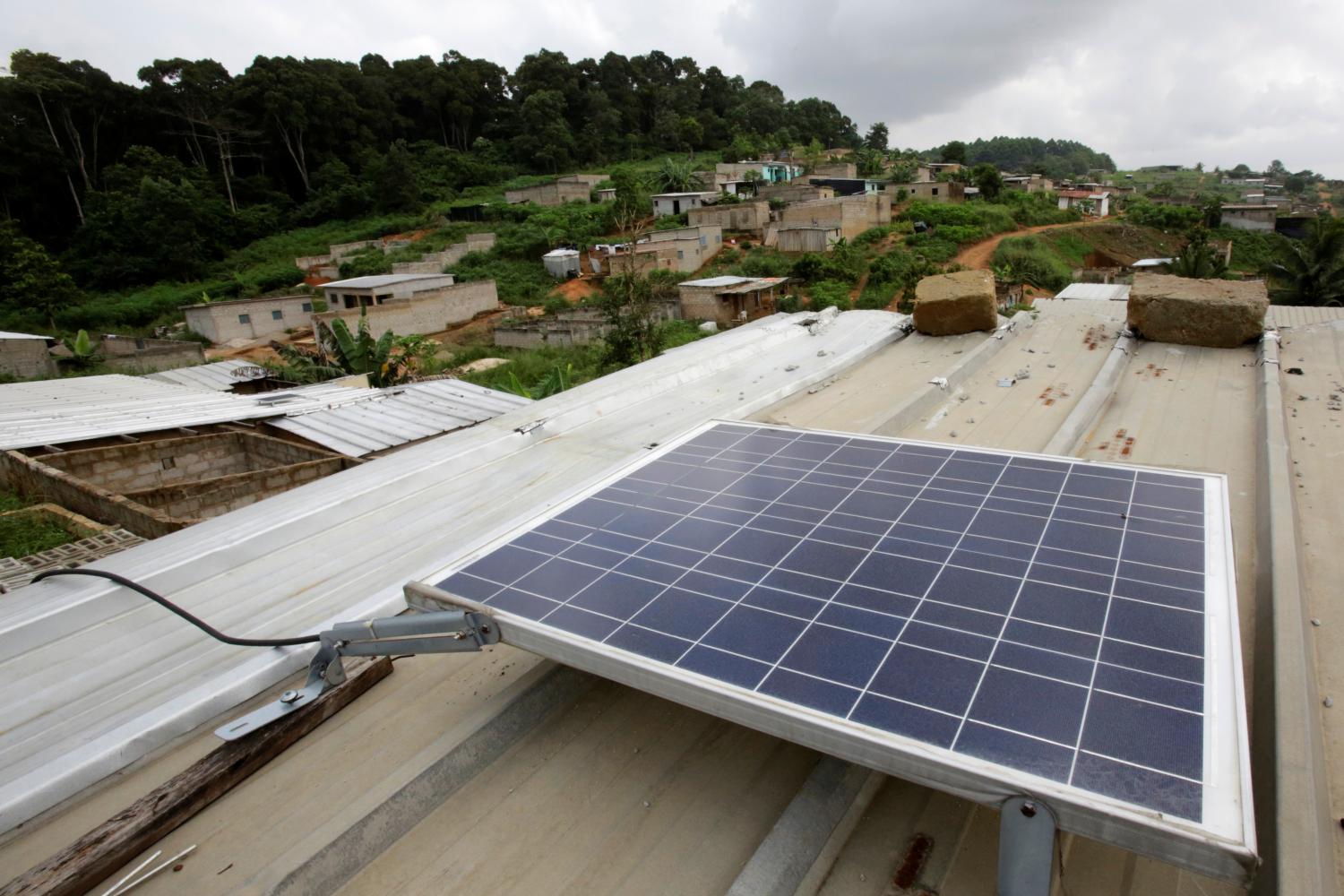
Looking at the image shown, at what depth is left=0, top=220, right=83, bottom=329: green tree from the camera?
129ft

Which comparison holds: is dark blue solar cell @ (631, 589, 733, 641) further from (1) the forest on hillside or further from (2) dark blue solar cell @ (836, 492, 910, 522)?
(1) the forest on hillside

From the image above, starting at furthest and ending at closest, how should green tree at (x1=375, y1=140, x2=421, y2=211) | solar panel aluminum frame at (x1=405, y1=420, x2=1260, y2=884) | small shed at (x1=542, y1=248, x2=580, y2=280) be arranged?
1. green tree at (x1=375, y1=140, x2=421, y2=211)
2. small shed at (x1=542, y1=248, x2=580, y2=280)
3. solar panel aluminum frame at (x1=405, y1=420, x2=1260, y2=884)

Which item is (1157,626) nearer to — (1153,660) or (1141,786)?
(1153,660)

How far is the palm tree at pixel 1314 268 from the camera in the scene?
70.9 ft

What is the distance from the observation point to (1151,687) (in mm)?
2553

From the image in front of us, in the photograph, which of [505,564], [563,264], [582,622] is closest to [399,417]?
[505,564]

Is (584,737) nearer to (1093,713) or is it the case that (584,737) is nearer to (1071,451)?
(1093,713)

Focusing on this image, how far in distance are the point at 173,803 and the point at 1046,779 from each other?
3.55 metres

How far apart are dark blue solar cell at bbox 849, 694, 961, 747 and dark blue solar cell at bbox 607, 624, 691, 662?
2.57 ft

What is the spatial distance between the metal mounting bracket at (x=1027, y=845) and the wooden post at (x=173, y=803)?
332 cm

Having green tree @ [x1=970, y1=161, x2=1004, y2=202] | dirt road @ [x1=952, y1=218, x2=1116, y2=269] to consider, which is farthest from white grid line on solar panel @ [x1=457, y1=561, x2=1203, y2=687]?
green tree @ [x1=970, y1=161, x2=1004, y2=202]

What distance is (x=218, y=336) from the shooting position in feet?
119

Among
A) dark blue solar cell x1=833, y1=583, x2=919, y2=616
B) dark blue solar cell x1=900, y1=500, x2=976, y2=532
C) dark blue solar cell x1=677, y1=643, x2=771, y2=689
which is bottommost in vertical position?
dark blue solar cell x1=677, y1=643, x2=771, y2=689

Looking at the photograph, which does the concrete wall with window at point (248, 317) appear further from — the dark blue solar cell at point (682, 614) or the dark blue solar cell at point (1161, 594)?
the dark blue solar cell at point (1161, 594)
